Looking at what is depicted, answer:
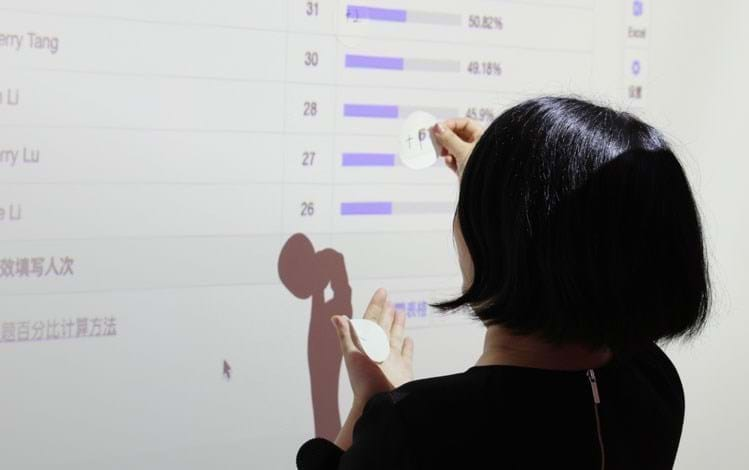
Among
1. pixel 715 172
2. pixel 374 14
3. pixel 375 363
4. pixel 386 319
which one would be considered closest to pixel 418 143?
pixel 374 14

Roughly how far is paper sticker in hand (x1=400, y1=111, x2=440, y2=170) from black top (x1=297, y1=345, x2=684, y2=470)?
0.46m

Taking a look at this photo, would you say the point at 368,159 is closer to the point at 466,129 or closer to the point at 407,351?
the point at 466,129

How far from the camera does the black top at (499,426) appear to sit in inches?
30.6

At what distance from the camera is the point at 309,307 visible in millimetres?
1314

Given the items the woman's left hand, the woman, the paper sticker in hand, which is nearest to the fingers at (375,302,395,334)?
the woman's left hand

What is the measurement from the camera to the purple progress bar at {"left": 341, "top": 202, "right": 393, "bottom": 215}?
1329 millimetres

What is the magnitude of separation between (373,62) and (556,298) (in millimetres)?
638

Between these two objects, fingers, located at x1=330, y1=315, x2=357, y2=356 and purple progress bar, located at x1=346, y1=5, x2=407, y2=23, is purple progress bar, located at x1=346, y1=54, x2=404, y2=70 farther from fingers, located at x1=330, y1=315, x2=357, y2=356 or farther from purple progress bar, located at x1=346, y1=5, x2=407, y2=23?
fingers, located at x1=330, y1=315, x2=357, y2=356

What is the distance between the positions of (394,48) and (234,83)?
10.2 inches

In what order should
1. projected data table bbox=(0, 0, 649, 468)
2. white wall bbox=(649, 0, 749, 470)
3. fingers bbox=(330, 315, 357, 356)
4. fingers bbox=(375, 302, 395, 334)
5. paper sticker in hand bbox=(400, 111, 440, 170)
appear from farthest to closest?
white wall bbox=(649, 0, 749, 470) → paper sticker in hand bbox=(400, 111, 440, 170) → projected data table bbox=(0, 0, 649, 468) → fingers bbox=(375, 302, 395, 334) → fingers bbox=(330, 315, 357, 356)

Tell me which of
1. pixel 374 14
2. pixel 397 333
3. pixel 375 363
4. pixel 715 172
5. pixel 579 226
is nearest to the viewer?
pixel 579 226

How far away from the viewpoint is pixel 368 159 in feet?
4.40

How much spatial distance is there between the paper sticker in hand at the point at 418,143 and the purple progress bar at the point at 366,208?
9 centimetres

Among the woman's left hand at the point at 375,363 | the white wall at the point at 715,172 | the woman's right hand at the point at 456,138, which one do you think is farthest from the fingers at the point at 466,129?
the white wall at the point at 715,172
